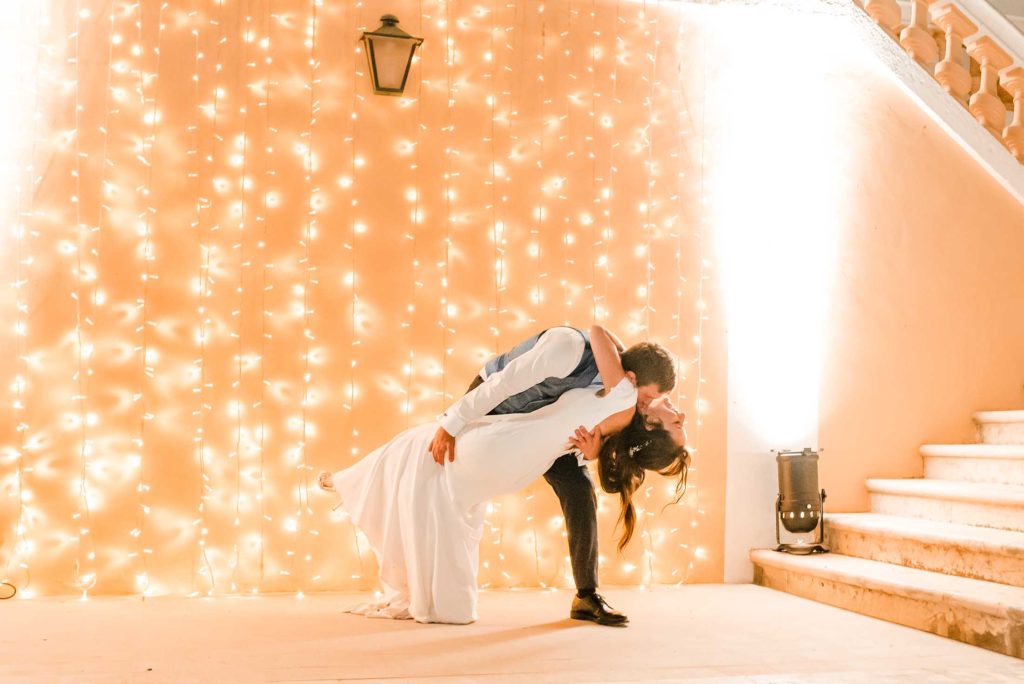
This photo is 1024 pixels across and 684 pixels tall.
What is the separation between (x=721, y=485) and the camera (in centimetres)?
446

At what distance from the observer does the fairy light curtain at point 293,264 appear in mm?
3898

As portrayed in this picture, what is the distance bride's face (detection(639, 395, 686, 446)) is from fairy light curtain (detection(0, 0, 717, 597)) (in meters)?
1.13

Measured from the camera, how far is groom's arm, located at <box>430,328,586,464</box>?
121 inches

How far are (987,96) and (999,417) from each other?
159 cm

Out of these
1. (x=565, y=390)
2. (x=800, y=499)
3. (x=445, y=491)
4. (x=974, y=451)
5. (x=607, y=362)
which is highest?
(x=607, y=362)

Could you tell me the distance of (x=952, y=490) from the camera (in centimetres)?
392

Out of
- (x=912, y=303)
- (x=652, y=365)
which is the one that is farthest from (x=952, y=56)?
(x=652, y=365)

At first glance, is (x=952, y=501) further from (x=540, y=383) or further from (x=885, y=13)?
(x=885, y=13)

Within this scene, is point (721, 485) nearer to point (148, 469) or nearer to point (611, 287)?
point (611, 287)

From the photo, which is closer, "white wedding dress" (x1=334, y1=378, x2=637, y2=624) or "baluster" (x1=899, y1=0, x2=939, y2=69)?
"white wedding dress" (x1=334, y1=378, x2=637, y2=624)

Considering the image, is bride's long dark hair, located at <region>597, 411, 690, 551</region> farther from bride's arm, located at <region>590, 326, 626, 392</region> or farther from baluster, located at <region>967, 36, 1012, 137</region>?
baluster, located at <region>967, 36, 1012, 137</region>

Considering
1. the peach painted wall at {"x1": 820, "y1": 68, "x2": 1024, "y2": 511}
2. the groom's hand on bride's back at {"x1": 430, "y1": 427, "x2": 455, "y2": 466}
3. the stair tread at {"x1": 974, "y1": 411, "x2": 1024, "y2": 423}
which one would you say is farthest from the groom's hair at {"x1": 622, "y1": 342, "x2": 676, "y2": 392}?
the stair tread at {"x1": 974, "y1": 411, "x2": 1024, "y2": 423}

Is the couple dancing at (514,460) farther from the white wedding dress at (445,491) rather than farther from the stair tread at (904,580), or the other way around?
the stair tread at (904,580)

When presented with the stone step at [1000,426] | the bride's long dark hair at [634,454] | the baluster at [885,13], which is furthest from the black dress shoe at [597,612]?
the baluster at [885,13]
